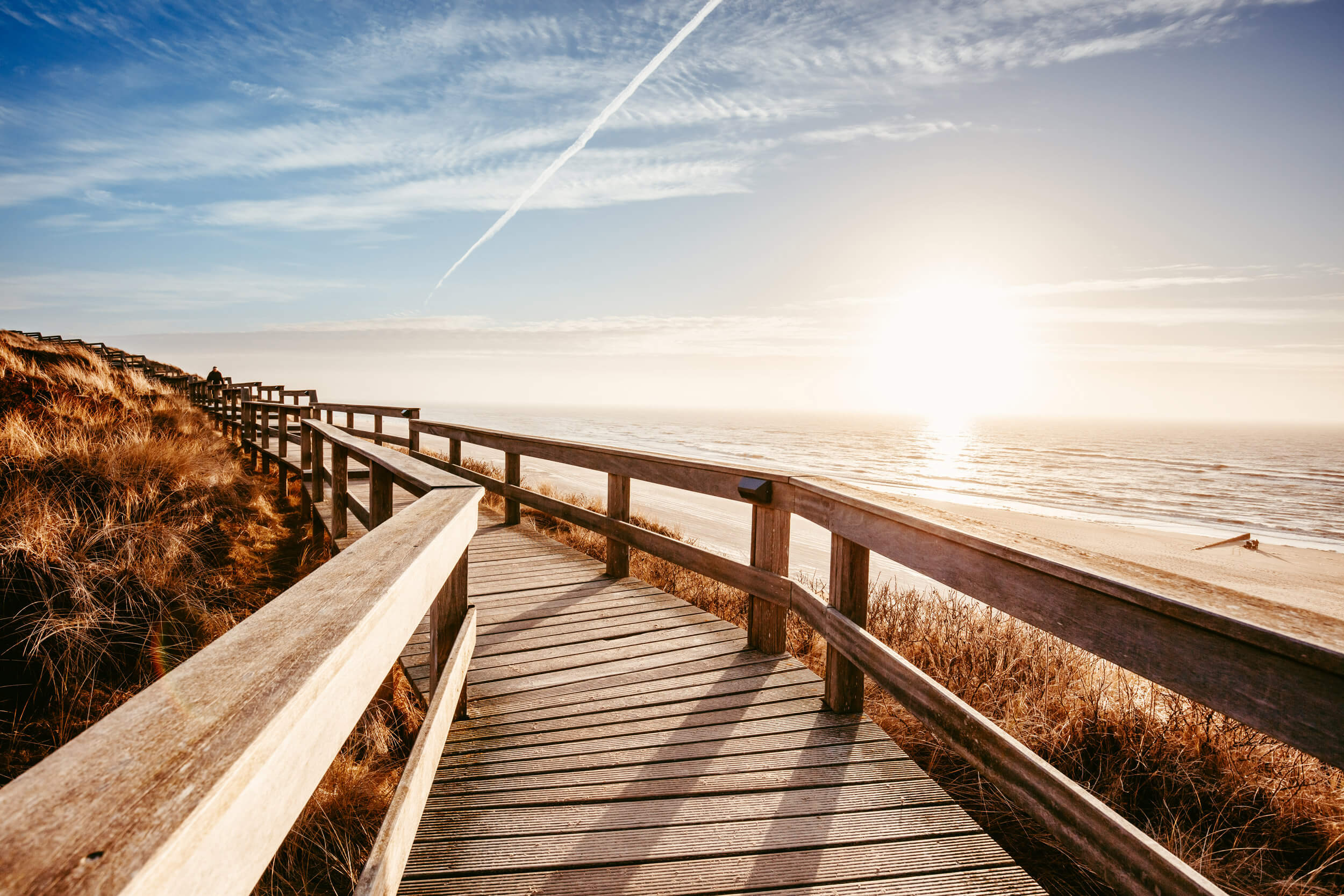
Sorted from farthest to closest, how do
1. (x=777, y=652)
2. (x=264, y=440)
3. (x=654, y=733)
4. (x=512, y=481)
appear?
(x=264, y=440), (x=512, y=481), (x=777, y=652), (x=654, y=733)

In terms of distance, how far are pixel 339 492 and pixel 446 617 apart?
3.31 meters

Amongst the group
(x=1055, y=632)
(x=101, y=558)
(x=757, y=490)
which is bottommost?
(x=101, y=558)

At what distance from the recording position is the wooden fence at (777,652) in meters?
0.60

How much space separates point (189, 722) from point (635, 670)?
9.64 feet

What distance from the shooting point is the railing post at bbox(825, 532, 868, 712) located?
2.97 metres

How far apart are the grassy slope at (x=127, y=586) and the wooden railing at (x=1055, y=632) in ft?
6.86

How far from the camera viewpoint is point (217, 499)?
6703mm

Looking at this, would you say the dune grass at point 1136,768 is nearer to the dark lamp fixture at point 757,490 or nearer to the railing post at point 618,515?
the dark lamp fixture at point 757,490

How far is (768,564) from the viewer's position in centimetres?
359

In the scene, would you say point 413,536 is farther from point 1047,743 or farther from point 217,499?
point 217,499

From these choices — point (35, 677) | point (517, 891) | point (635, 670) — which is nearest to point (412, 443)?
point (35, 677)

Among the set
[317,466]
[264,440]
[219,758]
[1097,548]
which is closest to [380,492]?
[219,758]

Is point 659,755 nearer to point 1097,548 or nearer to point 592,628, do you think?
point 592,628

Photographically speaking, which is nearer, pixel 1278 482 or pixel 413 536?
pixel 413 536
